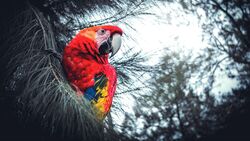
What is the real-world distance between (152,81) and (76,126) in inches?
17.0

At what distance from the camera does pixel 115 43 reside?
2.87 ft

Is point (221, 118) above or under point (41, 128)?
above

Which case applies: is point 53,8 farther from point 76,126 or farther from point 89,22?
point 76,126

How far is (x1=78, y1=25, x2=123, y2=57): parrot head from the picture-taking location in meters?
0.81

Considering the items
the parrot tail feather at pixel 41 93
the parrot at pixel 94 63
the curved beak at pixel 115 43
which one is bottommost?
the parrot tail feather at pixel 41 93

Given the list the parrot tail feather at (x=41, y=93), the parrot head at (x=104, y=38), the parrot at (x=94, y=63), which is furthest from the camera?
the parrot head at (x=104, y=38)

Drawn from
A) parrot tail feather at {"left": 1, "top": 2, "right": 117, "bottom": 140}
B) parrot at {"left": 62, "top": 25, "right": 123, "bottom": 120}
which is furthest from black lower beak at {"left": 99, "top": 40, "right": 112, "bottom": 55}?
parrot tail feather at {"left": 1, "top": 2, "right": 117, "bottom": 140}

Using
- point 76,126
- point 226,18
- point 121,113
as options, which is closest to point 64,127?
point 76,126

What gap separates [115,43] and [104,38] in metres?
0.04

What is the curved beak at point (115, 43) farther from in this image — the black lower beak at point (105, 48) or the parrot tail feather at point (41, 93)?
the parrot tail feather at point (41, 93)

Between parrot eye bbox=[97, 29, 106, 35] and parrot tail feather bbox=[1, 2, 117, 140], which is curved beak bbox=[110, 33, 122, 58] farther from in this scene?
parrot tail feather bbox=[1, 2, 117, 140]

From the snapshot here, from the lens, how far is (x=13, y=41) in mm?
579

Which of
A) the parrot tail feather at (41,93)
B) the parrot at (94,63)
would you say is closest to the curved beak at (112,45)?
the parrot at (94,63)

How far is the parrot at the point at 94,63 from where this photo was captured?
694 millimetres
